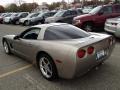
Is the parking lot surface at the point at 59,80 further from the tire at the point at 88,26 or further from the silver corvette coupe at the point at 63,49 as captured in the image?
the tire at the point at 88,26

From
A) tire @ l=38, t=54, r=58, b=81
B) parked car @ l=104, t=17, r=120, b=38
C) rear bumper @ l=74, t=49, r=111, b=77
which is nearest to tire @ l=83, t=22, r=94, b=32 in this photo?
parked car @ l=104, t=17, r=120, b=38

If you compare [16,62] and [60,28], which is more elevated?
[60,28]

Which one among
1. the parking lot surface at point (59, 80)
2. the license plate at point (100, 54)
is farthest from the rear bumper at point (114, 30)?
the license plate at point (100, 54)

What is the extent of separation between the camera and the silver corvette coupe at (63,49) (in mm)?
3914

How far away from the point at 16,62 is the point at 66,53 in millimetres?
2936

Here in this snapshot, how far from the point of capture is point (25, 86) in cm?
444

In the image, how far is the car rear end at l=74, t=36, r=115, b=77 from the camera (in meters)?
3.88

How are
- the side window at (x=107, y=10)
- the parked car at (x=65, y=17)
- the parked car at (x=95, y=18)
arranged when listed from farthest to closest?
the parked car at (x=65, y=17) → the side window at (x=107, y=10) → the parked car at (x=95, y=18)

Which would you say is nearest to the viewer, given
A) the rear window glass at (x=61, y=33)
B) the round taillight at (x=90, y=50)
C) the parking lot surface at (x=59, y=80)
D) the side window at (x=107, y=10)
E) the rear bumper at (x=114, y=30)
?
the round taillight at (x=90, y=50)

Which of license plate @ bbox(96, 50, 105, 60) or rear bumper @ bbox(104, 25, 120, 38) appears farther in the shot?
rear bumper @ bbox(104, 25, 120, 38)

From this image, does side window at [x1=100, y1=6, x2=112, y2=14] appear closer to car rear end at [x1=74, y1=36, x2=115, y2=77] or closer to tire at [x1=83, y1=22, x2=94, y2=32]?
tire at [x1=83, y1=22, x2=94, y2=32]

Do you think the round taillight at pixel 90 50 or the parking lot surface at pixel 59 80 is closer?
the round taillight at pixel 90 50

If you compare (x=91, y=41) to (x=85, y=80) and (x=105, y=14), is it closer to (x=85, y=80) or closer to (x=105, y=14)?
(x=85, y=80)

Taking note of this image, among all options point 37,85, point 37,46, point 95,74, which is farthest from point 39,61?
point 95,74
